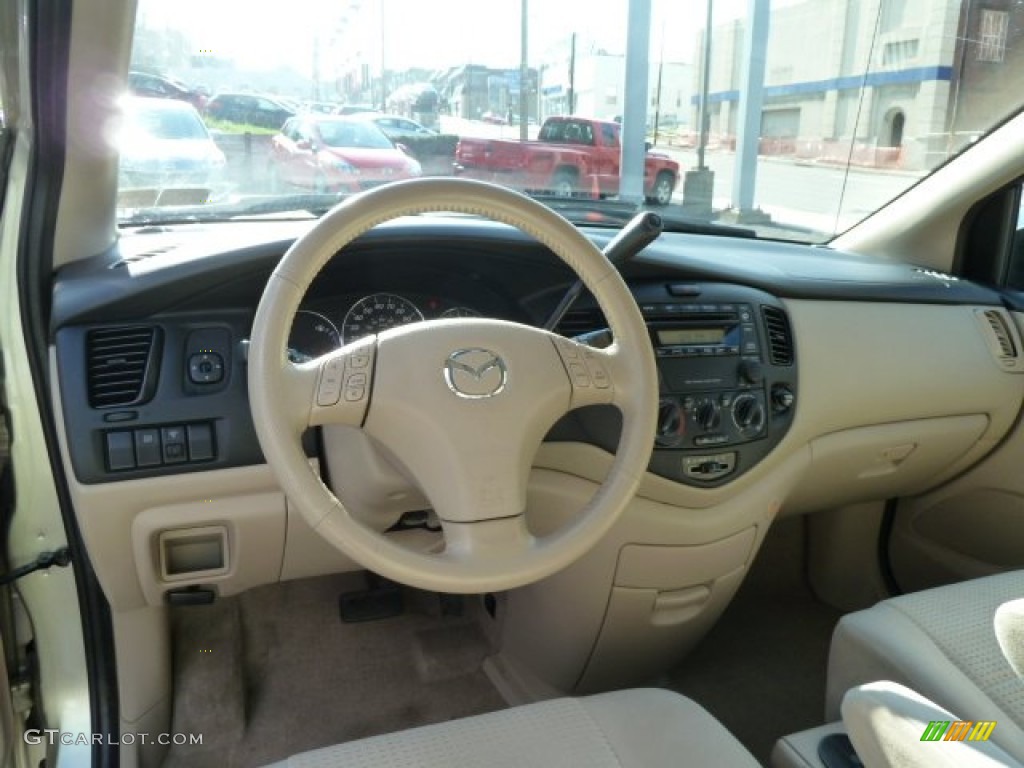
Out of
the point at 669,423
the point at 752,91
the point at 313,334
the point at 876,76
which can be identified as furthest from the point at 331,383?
the point at 752,91

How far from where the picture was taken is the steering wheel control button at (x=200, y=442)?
1.52 m

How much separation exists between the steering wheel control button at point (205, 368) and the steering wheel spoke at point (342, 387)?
1.49 feet

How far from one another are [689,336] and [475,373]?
2.44 ft

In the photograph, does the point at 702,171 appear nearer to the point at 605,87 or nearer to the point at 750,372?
the point at 605,87

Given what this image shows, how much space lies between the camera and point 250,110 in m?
1.76

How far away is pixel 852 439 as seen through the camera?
6.70ft

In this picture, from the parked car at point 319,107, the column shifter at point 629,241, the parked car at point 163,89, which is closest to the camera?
the column shifter at point 629,241

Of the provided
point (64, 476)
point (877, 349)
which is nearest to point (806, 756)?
point (877, 349)

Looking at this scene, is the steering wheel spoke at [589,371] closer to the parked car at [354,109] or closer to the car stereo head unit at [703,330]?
the car stereo head unit at [703,330]

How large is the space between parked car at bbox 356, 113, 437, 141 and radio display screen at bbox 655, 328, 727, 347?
2.33 ft

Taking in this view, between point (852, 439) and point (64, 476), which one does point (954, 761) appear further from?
point (64, 476)

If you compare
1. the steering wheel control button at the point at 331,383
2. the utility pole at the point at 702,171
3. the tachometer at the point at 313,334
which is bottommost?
the tachometer at the point at 313,334

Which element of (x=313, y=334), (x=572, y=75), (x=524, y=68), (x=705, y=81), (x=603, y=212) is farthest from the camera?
(x=705, y=81)

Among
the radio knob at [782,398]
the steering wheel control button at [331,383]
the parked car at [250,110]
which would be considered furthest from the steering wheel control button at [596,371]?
the parked car at [250,110]
